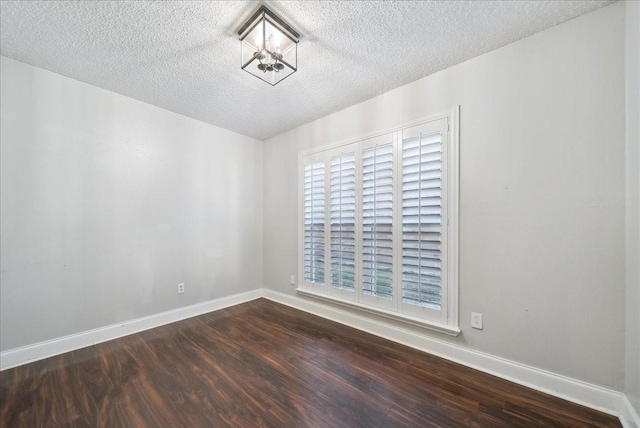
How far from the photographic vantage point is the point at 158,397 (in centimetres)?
167

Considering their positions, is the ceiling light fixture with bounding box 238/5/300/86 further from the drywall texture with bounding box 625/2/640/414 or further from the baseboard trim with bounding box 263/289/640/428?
the baseboard trim with bounding box 263/289/640/428

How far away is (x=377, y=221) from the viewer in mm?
2561

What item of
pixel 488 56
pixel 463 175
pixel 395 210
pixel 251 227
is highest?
A: pixel 488 56

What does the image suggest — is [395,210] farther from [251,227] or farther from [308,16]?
[251,227]

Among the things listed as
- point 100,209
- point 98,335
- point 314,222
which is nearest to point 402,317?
point 314,222

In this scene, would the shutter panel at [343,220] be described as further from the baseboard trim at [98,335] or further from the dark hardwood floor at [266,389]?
the baseboard trim at [98,335]

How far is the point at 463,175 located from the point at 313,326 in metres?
2.18

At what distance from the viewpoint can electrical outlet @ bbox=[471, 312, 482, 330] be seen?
6.44 feet

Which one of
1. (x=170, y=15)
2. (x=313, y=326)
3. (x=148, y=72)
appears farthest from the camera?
(x=313, y=326)

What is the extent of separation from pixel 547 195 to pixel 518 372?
1.30 meters

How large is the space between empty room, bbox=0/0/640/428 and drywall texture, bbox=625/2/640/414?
0.02 metres

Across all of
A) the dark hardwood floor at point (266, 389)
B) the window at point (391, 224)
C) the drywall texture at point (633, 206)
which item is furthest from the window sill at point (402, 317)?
the drywall texture at point (633, 206)

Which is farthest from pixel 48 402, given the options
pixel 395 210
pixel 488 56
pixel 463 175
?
Answer: pixel 488 56

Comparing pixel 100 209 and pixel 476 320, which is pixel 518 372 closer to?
pixel 476 320
